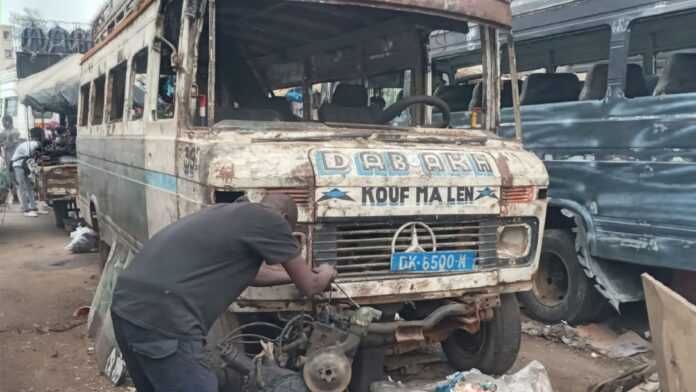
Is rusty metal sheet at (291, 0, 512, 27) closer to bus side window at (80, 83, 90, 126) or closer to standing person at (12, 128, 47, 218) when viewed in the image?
bus side window at (80, 83, 90, 126)

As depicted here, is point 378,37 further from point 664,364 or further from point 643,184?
point 664,364

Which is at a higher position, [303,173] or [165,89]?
[165,89]

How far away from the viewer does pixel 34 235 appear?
1084 cm

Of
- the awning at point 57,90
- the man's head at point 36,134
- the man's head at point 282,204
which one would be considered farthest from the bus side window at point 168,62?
the man's head at point 36,134

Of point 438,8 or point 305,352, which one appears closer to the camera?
point 305,352

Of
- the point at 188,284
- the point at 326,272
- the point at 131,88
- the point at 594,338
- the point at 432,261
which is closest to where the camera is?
the point at 188,284

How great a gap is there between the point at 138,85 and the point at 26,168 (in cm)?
827

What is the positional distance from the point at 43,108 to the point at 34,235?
3.10 meters

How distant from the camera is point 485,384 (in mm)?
3693

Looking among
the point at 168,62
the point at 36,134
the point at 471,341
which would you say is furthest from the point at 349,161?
the point at 36,134

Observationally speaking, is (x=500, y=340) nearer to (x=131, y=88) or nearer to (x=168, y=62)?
(x=168, y=62)

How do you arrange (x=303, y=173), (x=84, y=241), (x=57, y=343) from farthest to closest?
(x=84, y=241)
(x=57, y=343)
(x=303, y=173)

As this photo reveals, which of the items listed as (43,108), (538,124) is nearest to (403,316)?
(538,124)

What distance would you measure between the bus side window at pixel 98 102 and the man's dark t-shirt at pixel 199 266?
4438 mm
